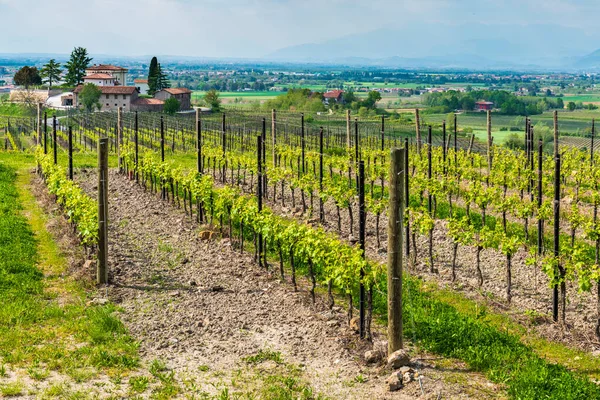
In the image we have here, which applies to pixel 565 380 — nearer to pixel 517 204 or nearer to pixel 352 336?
pixel 352 336

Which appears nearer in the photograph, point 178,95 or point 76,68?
point 178,95

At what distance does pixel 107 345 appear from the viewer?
9.63 meters

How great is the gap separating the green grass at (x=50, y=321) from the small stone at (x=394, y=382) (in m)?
3.02

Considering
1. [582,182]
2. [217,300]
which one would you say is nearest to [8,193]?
[217,300]

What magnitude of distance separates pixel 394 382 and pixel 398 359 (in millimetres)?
540

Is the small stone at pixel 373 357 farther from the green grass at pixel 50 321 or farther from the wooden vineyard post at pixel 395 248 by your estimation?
the green grass at pixel 50 321

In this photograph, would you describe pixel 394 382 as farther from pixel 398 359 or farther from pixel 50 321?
pixel 50 321

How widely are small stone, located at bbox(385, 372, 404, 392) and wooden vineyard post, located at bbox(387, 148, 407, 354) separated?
2.24 ft

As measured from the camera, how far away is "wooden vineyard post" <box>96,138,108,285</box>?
12.6 metres

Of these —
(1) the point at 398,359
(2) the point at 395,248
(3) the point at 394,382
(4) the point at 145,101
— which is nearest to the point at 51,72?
(4) the point at 145,101

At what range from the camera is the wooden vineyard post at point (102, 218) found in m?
12.6

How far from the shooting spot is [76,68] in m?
112

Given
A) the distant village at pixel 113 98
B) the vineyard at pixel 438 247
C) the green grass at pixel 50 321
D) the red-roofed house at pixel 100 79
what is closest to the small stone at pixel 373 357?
the vineyard at pixel 438 247

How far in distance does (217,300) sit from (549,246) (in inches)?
295
